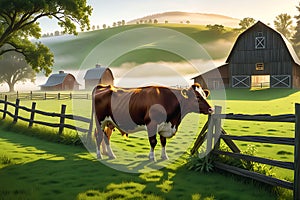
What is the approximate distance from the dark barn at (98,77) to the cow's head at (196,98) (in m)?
60.7

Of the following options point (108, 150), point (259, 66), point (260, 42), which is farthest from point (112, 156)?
point (260, 42)

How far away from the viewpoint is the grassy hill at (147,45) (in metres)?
115

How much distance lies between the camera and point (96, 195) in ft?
19.6

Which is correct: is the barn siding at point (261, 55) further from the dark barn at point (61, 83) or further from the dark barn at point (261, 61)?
the dark barn at point (61, 83)

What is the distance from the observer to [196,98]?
7844mm

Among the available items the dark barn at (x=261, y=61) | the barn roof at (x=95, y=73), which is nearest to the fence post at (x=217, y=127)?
the dark barn at (x=261, y=61)

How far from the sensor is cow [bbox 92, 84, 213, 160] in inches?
309

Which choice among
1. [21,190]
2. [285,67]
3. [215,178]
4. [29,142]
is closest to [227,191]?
[215,178]

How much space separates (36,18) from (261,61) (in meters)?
32.6

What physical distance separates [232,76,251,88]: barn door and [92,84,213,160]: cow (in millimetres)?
37364

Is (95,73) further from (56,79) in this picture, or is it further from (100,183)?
(100,183)

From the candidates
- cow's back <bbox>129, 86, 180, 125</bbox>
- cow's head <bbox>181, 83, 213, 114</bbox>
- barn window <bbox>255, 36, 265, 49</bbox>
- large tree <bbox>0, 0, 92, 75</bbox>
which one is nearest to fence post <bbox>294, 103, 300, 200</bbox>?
cow's head <bbox>181, 83, 213, 114</bbox>

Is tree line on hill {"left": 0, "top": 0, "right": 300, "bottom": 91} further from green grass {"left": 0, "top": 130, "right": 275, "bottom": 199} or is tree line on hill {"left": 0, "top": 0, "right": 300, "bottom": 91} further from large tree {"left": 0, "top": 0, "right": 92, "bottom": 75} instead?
green grass {"left": 0, "top": 130, "right": 275, "bottom": 199}

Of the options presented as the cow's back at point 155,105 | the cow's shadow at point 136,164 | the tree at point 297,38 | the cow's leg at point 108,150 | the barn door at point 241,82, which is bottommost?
the cow's shadow at point 136,164
